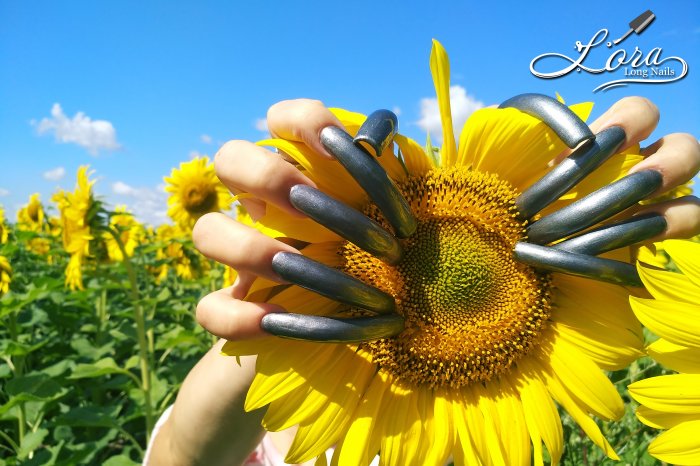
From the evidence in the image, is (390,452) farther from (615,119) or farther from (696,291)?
(615,119)

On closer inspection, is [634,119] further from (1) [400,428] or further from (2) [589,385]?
(1) [400,428]

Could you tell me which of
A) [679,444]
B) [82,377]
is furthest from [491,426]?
[82,377]

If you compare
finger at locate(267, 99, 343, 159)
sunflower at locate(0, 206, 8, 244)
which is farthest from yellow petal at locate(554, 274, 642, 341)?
sunflower at locate(0, 206, 8, 244)

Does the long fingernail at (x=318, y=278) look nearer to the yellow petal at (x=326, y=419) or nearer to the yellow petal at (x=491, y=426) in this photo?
the yellow petal at (x=326, y=419)

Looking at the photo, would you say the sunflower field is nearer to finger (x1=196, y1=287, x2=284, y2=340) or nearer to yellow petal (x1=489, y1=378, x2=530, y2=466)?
yellow petal (x1=489, y1=378, x2=530, y2=466)

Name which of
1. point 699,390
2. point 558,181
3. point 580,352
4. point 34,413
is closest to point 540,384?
point 580,352
